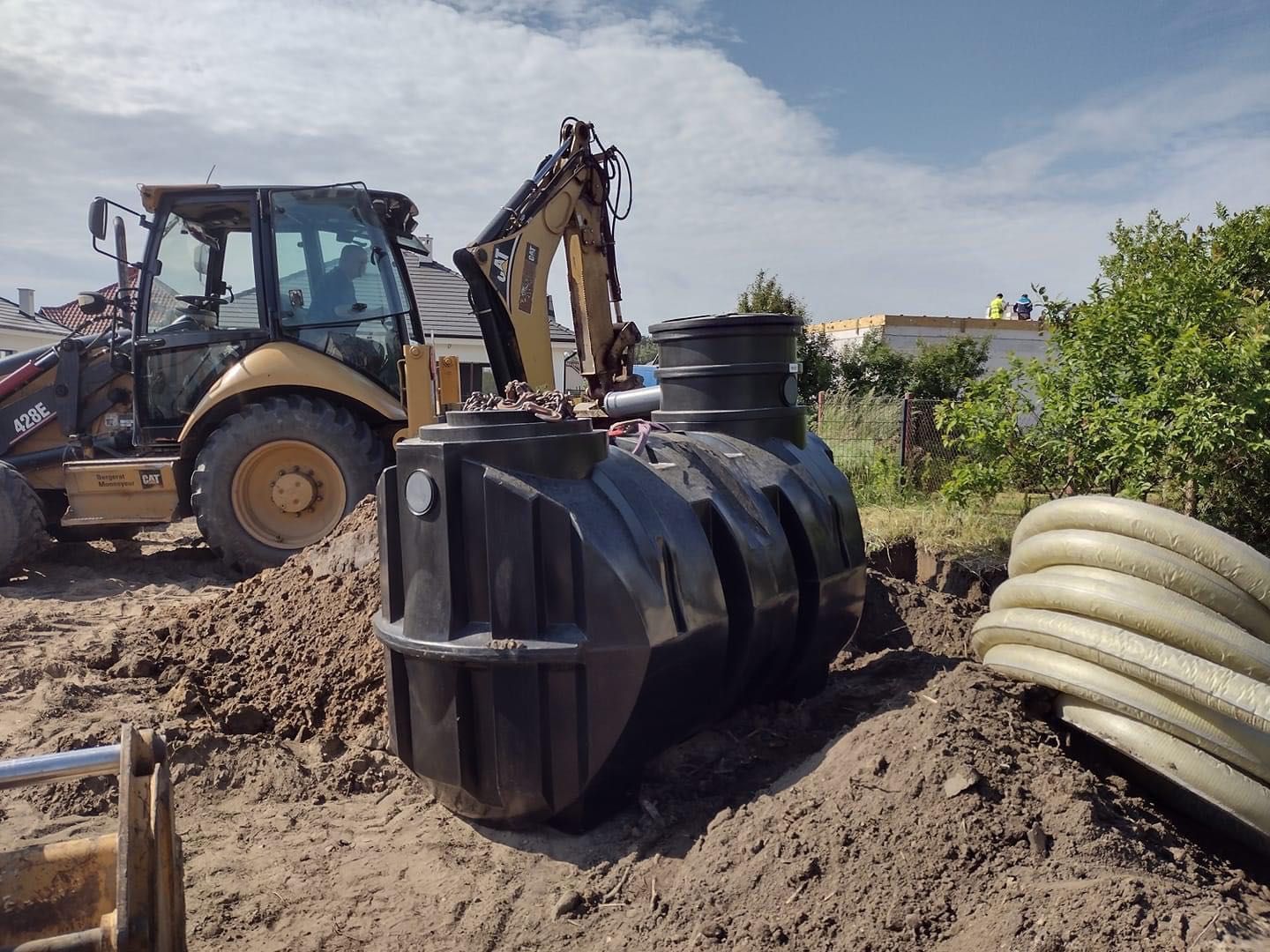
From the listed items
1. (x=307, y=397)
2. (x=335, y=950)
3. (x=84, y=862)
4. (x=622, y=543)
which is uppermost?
(x=307, y=397)

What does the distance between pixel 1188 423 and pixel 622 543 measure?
4.06 metres

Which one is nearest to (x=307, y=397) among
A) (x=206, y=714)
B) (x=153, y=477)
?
(x=153, y=477)

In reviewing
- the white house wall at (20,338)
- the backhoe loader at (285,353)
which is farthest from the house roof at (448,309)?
the white house wall at (20,338)

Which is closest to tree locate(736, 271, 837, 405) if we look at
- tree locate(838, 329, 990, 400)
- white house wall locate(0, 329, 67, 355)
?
tree locate(838, 329, 990, 400)

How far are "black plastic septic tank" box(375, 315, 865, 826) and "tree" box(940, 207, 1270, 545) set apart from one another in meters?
3.49

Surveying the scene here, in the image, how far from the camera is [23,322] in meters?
30.3

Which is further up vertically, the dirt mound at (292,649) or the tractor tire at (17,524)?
the tractor tire at (17,524)

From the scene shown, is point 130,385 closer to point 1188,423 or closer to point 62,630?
point 62,630

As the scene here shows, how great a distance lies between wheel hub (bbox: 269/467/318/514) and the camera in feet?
24.7

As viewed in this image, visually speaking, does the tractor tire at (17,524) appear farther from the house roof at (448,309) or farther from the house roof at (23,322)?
the house roof at (23,322)

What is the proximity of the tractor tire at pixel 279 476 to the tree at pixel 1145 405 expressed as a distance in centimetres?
458

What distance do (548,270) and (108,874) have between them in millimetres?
6345

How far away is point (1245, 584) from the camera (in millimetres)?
2936

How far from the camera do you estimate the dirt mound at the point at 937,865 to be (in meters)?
2.19
